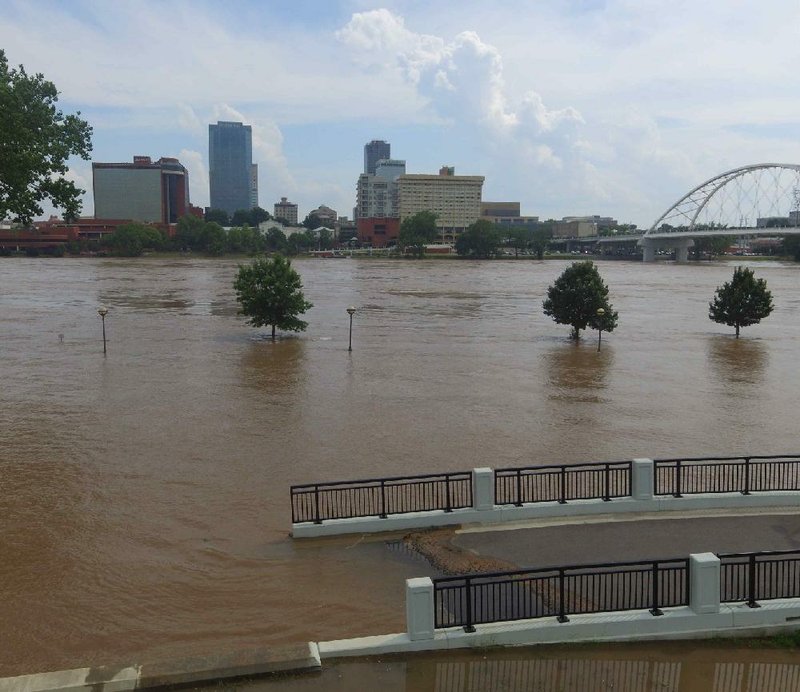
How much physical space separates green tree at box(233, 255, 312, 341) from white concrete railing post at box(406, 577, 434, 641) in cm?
3239

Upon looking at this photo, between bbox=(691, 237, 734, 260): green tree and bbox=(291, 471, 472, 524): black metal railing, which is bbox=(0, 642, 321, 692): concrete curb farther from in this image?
bbox=(691, 237, 734, 260): green tree

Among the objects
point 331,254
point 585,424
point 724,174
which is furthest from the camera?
point 331,254

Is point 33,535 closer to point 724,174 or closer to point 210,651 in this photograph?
point 210,651

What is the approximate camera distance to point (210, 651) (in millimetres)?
9555

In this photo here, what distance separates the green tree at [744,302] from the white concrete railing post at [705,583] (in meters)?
37.3

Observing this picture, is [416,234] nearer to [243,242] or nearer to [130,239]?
[243,242]

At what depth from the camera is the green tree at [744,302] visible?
1705 inches

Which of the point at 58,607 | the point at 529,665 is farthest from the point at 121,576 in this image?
the point at 529,665

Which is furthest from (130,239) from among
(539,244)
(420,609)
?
(420,609)

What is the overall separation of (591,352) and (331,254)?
152m

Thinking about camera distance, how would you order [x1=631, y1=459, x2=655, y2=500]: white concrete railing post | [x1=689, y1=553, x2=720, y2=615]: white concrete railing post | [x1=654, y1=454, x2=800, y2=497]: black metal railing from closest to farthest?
1. [x1=689, y1=553, x2=720, y2=615]: white concrete railing post
2. [x1=631, y1=459, x2=655, y2=500]: white concrete railing post
3. [x1=654, y1=454, x2=800, y2=497]: black metal railing

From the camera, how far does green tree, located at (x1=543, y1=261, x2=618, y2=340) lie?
137 feet

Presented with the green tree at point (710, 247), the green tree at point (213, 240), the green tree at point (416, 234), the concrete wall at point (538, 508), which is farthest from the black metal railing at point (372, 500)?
the green tree at point (710, 247)

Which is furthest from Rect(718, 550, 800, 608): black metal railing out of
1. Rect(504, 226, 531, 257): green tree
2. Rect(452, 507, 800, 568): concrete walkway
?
Rect(504, 226, 531, 257): green tree
